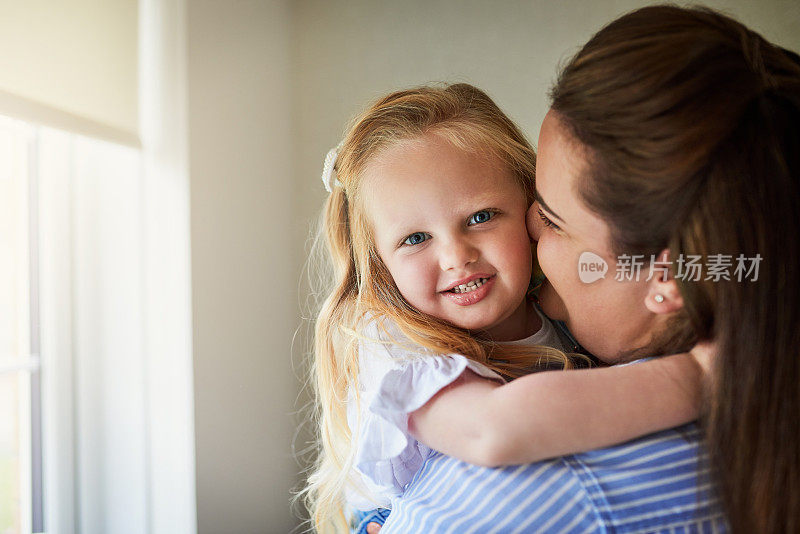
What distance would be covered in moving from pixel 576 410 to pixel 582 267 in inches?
8.6

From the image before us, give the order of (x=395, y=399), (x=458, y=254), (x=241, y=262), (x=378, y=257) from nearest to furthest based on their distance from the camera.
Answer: (x=395, y=399) < (x=458, y=254) < (x=378, y=257) < (x=241, y=262)

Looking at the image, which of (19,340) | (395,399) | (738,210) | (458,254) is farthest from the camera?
(19,340)

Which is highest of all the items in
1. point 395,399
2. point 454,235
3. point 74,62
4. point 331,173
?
point 74,62

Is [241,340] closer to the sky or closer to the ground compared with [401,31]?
closer to the ground

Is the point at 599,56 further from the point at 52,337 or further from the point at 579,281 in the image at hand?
the point at 52,337

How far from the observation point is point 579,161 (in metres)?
0.77

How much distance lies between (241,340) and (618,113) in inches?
52.0

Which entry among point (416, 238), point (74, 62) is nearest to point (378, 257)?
point (416, 238)

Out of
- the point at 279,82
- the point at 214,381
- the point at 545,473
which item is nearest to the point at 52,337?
the point at 214,381

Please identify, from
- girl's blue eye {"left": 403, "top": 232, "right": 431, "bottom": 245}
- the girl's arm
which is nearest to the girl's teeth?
girl's blue eye {"left": 403, "top": 232, "right": 431, "bottom": 245}

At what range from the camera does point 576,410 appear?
27.3 inches

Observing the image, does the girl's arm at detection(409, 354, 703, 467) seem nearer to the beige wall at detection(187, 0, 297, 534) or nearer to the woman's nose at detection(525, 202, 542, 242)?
the woman's nose at detection(525, 202, 542, 242)

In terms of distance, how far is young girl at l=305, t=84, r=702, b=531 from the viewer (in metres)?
0.71

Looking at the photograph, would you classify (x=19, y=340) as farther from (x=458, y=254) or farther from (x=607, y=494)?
(x=607, y=494)
